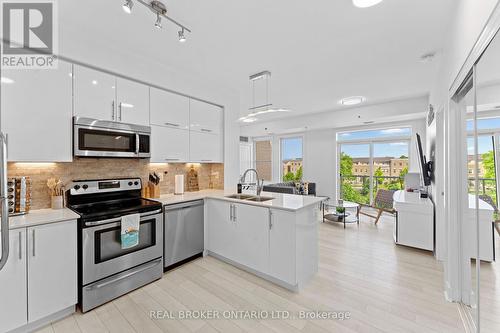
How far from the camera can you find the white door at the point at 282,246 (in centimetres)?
224

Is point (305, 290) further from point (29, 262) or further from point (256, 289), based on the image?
point (29, 262)

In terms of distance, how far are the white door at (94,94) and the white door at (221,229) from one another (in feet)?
5.54

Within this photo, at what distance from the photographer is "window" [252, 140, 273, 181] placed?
8.00m

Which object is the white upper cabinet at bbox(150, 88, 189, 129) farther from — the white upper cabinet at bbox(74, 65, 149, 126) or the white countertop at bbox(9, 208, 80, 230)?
the white countertop at bbox(9, 208, 80, 230)

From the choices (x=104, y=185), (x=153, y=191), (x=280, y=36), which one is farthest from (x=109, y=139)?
(x=280, y=36)

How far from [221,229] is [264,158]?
5475 millimetres

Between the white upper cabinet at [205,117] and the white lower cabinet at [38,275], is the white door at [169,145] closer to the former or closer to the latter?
the white upper cabinet at [205,117]

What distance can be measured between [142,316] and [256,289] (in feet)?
3.70

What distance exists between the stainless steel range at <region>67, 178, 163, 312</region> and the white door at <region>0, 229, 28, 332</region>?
14.3 inches

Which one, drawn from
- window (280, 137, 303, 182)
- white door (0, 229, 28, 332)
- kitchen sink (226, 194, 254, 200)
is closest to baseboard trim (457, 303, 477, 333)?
kitchen sink (226, 194, 254, 200)

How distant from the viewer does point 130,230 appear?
2.22m

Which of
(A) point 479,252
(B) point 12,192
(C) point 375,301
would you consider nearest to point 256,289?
(C) point 375,301

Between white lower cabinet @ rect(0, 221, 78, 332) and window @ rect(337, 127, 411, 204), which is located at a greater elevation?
window @ rect(337, 127, 411, 204)

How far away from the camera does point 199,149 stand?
136 inches
